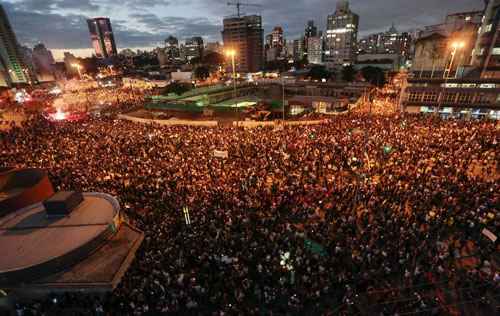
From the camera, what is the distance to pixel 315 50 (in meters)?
124

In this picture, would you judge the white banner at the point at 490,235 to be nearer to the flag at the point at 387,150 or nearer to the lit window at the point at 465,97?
the flag at the point at 387,150

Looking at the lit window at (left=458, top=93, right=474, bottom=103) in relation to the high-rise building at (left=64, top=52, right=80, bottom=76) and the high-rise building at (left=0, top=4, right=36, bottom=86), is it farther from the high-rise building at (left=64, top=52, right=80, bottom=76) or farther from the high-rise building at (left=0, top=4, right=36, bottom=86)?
the high-rise building at (left=64, top=52, right=80, bottom=76)

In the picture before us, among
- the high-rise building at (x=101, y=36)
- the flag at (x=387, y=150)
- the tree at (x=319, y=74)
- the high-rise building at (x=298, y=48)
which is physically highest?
the high-rise building at (x=101, y=36)

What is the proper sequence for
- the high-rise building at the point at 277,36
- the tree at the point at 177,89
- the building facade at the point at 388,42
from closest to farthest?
the tree at the point at 177,89 → the building facade at the point at 388,42 → the high-rise building at the point at 277,36

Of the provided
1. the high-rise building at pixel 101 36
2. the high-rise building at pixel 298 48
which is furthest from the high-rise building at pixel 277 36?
the high-rise building at pixel 101 36

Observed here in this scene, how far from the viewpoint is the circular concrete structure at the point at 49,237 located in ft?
23.8

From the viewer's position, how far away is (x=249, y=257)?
324 inches

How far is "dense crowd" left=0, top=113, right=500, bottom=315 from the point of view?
7.22 m

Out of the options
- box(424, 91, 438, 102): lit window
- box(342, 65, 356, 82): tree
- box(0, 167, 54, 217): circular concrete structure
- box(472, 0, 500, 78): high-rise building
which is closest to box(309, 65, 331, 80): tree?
box(342, 65, 356, 82): tree

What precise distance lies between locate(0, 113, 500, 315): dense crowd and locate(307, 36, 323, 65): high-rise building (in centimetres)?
11385

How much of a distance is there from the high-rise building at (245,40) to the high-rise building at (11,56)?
245ft

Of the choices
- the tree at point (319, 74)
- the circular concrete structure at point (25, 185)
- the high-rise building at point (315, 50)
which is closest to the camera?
the circular concrete structure at point (25, 185)

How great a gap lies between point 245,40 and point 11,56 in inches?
3304

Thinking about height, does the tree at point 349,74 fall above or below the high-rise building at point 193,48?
below
